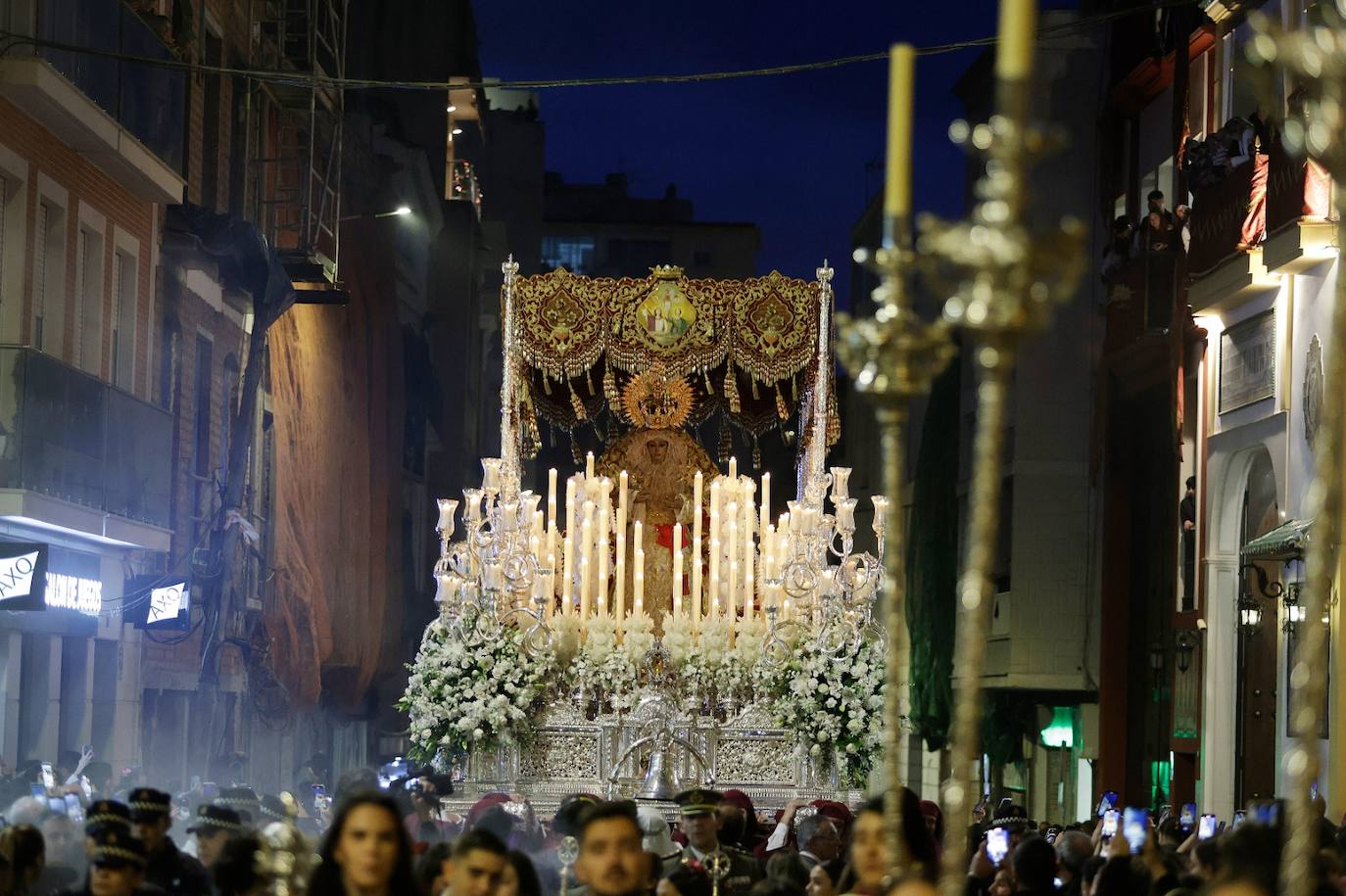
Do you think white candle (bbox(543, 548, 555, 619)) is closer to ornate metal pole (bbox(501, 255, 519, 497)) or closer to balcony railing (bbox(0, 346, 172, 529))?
ornate metal pole (bbox(501, 255, 519, 497))

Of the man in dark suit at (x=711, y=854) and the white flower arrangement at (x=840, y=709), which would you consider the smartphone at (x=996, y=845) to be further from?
the white flower arrangement at (x=840, y=709)

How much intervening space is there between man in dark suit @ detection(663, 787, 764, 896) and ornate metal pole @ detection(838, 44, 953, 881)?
16.4 feet

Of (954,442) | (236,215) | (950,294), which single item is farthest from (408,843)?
(954,442)

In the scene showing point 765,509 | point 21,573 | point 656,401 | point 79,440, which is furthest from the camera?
point 656,401

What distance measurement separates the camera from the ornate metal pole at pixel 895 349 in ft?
13.5

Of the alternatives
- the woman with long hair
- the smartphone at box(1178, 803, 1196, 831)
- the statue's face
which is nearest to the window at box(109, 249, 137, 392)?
the statue's face

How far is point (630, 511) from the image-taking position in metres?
19.3

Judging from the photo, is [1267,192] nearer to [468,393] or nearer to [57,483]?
[57,483]

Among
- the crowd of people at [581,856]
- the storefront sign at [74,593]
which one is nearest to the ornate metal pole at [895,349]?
the crowd of people at [581,856]

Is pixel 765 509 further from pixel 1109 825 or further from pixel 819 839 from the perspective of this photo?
pixel 819 839

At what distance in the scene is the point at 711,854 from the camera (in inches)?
384

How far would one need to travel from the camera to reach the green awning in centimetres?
1648

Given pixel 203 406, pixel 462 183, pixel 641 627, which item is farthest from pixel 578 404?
pixel 462 183

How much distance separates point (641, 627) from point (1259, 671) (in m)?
6.50
